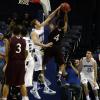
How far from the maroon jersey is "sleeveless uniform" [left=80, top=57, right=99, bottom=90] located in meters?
4.99

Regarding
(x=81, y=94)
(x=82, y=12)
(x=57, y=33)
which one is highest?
(x=82, y=12)

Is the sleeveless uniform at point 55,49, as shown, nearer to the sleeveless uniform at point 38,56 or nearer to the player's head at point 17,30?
the sleeveless uniform at point 38,56

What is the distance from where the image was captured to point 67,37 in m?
20.1

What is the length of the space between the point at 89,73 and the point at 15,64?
208 inches

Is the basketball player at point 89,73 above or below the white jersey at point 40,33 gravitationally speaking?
below

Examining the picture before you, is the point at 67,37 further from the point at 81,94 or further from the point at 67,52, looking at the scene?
the point at 81,94

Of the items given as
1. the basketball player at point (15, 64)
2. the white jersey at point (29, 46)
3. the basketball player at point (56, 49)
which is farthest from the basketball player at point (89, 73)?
the basketball player at point (15, 64)

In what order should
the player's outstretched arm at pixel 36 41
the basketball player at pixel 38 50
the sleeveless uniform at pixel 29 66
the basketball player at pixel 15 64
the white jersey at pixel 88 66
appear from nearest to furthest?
the basketball player at pixel 15 64
the sleeveless uniform at pixel 29 66
the player's outstretched arm at pixel 36 41
the basketball player at pixel 38 50
the white jersey at pixel 88 66

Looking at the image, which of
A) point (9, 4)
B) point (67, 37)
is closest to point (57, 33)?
point (67, 37)

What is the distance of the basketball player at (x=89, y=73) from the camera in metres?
15.2

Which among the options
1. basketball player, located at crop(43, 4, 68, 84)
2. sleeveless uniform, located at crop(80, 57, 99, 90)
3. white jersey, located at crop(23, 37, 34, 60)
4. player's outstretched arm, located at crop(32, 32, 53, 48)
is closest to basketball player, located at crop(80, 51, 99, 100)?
sleeveless uniform, located at crop(80, 57, 99, 90)

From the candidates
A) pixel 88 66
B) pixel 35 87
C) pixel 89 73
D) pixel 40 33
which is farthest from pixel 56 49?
pixel 88 66

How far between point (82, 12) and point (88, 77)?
8.21 meters

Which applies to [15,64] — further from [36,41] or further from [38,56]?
[38,56]
